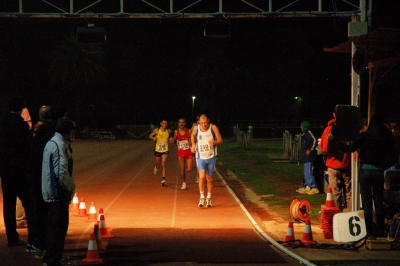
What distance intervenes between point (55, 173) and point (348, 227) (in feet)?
14.8

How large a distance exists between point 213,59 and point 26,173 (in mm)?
85150

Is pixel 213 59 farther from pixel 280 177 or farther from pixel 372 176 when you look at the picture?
pixel 372 176

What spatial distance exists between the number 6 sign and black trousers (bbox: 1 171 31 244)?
14.4ft

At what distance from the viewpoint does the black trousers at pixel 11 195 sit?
397 inches

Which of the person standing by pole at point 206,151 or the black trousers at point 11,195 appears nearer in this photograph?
the black trousers at point 11,195

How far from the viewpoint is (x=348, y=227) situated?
10.5 meters

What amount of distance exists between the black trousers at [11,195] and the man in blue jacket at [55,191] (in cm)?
217

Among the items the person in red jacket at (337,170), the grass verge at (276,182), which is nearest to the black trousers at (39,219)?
the person in red jacket at (337,170)

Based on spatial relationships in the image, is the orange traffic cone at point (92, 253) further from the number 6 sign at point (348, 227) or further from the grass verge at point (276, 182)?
the grass verge at point (276, 182)

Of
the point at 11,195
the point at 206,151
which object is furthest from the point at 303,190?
the point at 11,195

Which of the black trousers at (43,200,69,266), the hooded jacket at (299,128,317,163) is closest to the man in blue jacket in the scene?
the black trousers at (43,200,69,266)

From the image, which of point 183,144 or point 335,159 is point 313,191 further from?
point 335,159

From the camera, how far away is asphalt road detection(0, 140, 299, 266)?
9133 mm

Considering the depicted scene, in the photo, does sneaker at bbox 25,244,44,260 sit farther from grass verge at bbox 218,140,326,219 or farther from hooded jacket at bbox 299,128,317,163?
hooded jacket at bbox 299,128,317,163
